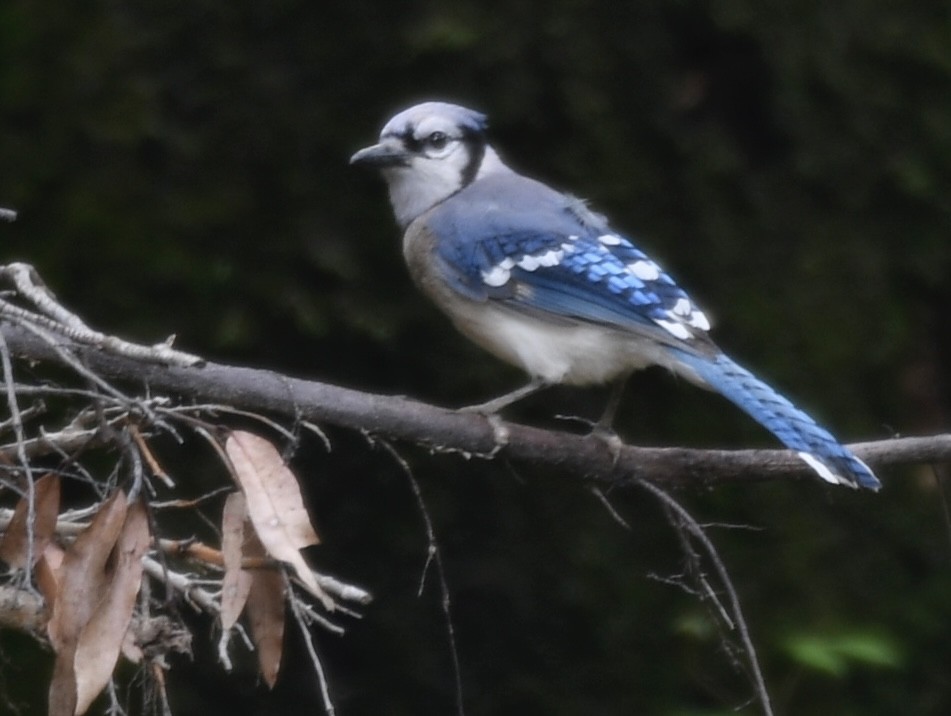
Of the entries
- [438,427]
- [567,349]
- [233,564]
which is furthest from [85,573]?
[567,349]

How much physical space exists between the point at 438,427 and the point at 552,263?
24.9 inches

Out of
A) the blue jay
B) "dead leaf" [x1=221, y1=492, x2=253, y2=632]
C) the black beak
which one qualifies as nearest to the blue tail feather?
the blue jay

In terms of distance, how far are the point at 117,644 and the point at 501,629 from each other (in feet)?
4.20

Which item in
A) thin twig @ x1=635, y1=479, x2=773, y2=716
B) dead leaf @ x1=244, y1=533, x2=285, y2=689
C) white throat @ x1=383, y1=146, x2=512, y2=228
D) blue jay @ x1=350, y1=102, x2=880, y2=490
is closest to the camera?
dead leaf @ x1=244, y1=533, x2=285, y2=689

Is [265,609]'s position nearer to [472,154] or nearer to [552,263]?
[552,263]

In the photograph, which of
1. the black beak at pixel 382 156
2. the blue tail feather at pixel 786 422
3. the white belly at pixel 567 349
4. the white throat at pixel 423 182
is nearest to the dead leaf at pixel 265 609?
the blue tail feather at pixel 786 422

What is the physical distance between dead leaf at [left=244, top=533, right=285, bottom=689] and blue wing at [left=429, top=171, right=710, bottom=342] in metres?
0.77

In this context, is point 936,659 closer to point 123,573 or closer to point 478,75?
point 478,75

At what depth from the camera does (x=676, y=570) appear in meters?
2.55

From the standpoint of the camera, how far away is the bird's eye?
7.68ft

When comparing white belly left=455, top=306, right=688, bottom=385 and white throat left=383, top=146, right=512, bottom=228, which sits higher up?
white throat left=383, top=146, right=512, bottom=228

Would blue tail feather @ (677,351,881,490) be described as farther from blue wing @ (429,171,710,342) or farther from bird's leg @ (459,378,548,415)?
bird's leg @ (459,378,548,415)

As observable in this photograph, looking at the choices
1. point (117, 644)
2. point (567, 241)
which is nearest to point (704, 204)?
point (567, 241)

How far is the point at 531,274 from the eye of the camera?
86.4 inches
